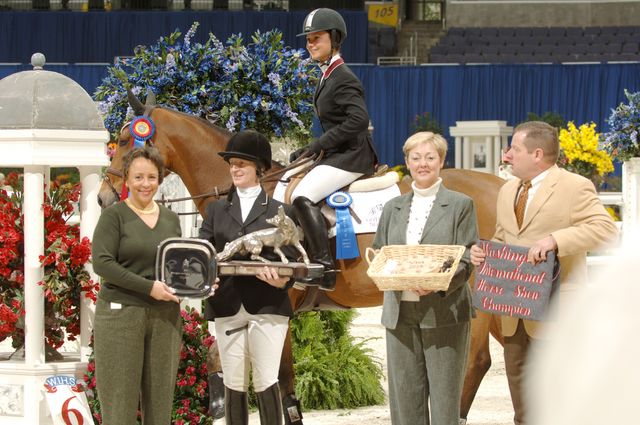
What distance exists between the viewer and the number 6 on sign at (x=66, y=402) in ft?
13.4

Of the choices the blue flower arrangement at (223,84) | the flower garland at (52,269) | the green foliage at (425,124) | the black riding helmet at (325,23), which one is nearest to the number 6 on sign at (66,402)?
the flower garland at (52,269)

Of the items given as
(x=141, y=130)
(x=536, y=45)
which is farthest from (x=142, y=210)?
(x=536, y=45)

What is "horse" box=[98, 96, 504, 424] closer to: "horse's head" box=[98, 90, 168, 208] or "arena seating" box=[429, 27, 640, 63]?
Answer: "horse's head" box=[98, 90, 168, 208]

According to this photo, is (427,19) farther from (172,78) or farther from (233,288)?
(233,288)

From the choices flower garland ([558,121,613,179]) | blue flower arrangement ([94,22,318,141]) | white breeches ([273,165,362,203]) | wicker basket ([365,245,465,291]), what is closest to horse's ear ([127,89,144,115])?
blue flower arrangement ([94,22,318,141])

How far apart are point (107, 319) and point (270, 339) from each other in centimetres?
61

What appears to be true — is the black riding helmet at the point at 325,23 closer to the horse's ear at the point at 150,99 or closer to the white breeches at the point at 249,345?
the horse's ear at the point at 150,99

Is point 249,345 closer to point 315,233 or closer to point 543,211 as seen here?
point 315,233

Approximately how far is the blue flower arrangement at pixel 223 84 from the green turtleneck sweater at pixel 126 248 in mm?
1860

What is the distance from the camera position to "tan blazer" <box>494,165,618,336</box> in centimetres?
345

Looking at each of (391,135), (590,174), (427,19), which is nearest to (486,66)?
(391,135)

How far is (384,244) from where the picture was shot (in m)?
3.56

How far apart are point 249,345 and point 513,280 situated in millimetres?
1044

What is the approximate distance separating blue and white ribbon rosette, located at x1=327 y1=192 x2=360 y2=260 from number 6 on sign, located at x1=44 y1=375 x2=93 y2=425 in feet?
4.41
